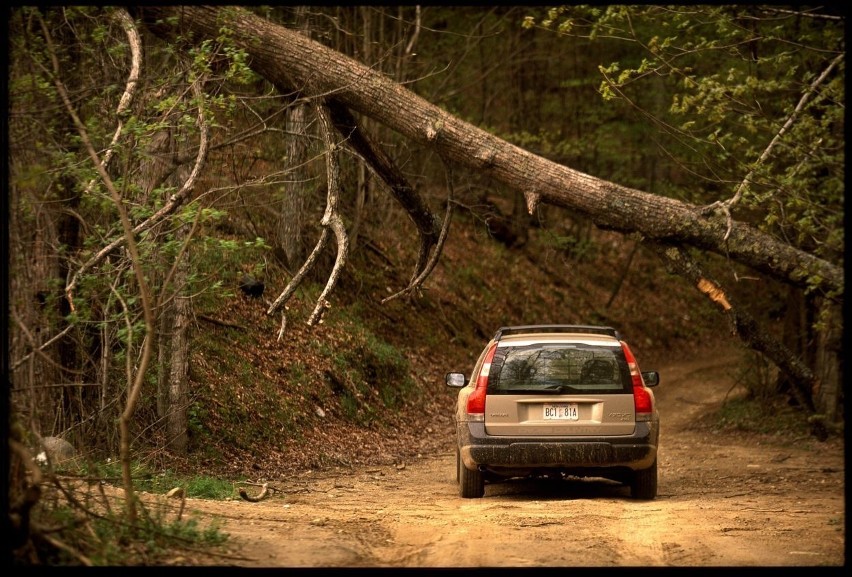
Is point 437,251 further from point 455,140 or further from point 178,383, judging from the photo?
point 178,383

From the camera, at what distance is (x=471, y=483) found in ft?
34.3

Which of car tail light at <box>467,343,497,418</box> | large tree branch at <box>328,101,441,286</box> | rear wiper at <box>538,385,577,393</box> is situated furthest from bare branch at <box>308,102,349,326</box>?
rear wiper at <box>538,385,577,393</box>

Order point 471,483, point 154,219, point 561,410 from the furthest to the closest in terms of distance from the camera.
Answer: point 471,483, point 561,410, point 154,219

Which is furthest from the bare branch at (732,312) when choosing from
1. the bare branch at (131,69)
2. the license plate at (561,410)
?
the bare branch at (131,69)

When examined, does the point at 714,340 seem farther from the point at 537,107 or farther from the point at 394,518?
the point at 394,518

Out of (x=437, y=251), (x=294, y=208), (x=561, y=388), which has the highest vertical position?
(x=437, y=251)

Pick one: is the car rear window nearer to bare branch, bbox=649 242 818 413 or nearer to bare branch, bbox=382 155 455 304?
bare branch, bbox=649 242 818 413

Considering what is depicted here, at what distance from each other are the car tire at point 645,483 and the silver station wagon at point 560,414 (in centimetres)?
1

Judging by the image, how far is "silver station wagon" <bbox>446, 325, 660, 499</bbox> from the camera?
995 cm

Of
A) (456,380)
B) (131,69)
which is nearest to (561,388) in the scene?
(456,380)

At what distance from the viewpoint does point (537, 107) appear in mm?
31156

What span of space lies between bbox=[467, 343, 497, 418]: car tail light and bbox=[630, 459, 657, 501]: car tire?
1.85 meters

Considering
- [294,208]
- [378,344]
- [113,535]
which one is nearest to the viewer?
[113,535]

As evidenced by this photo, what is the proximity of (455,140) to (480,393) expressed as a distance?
3.55 m
